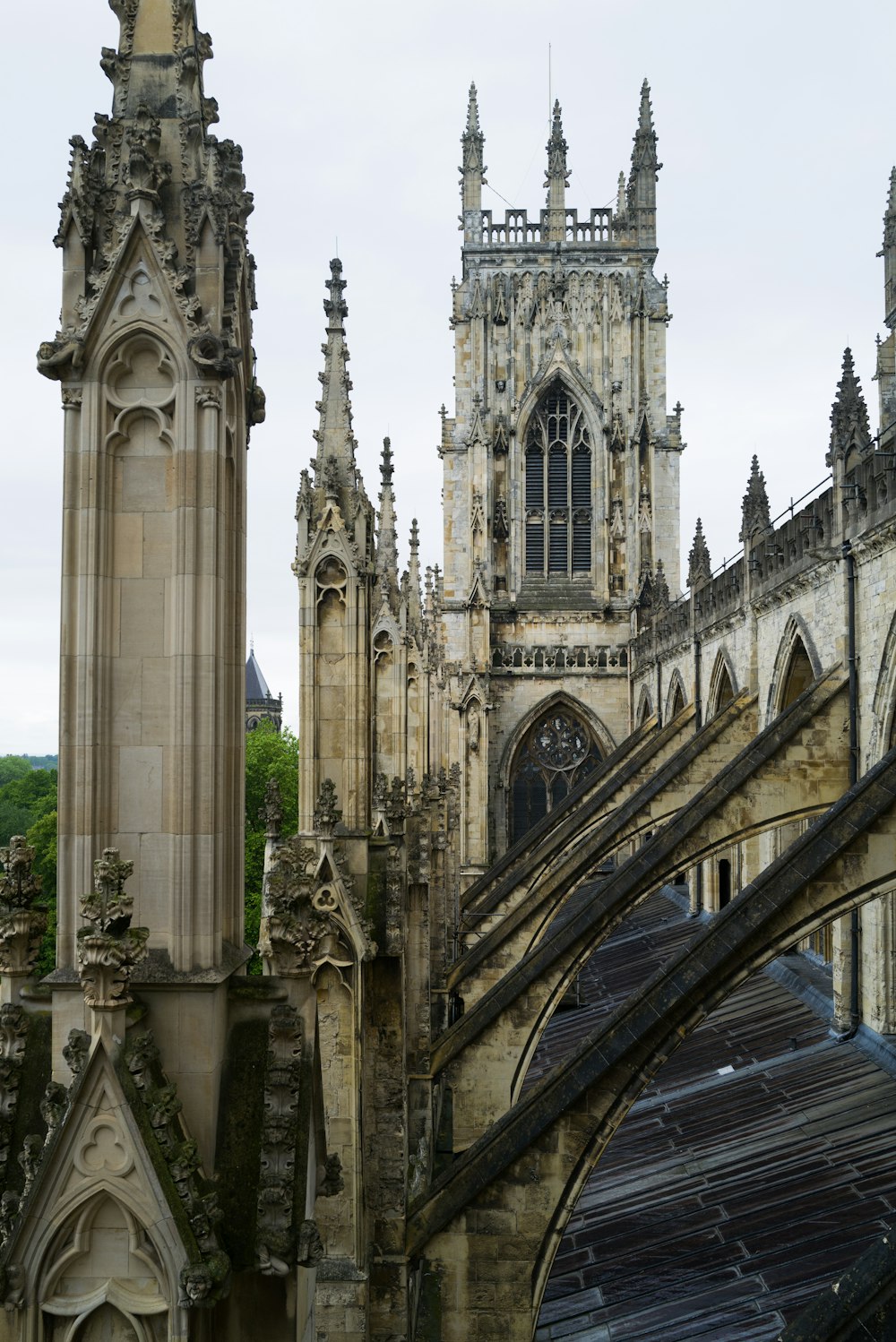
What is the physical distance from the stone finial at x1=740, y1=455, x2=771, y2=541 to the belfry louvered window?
1652cm

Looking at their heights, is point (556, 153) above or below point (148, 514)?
above

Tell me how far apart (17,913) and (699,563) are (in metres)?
20.9

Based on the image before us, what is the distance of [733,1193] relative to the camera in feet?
33.0

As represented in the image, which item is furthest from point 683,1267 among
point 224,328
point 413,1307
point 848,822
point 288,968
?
point 224,328

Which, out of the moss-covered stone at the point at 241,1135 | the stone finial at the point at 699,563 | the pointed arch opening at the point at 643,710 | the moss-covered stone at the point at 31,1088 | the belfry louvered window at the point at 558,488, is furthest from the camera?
the belfry louvered window at the point at 558,488

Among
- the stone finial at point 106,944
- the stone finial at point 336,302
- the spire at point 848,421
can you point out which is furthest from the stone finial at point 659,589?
the stone finial at point 106,944

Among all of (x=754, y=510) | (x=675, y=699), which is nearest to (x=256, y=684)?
(x=675, y=699)

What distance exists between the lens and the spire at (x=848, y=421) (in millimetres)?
12875

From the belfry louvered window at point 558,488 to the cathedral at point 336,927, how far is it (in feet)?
51.7

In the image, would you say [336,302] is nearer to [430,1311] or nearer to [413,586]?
[430,1311]

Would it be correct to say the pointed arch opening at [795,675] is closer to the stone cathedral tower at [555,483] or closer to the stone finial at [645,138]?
the stone cathedral tower at [555,483]

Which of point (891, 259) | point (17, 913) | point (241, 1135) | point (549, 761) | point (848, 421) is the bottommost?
point (241, 1135)

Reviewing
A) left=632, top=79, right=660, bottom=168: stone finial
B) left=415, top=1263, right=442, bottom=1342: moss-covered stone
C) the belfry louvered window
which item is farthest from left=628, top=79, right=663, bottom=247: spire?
left=415, top=1263, right=442, bottom=1342: moss-covered stone

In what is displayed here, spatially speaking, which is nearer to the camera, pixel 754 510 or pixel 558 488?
pixel 754 510
